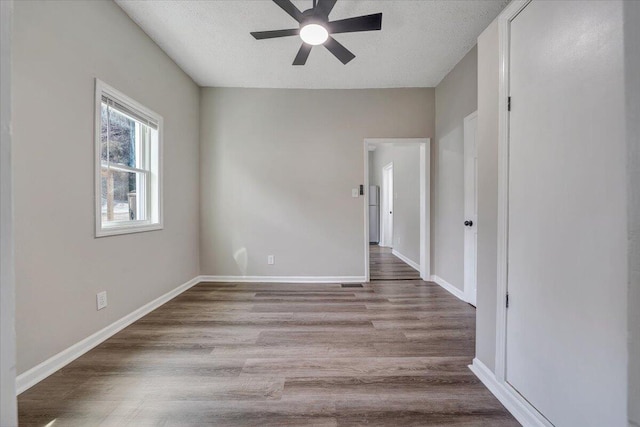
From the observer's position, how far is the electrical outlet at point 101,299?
198 cm

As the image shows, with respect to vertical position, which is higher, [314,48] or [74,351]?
[314,48]

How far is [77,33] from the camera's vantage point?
181cm

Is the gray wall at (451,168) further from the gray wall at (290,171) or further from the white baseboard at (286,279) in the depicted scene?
the white baseboard at (286,279)

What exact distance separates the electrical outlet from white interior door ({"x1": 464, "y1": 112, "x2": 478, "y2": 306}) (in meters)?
3.28

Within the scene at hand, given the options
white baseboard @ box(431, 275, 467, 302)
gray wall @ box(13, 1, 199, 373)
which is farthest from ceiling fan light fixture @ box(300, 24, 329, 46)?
white baseboard @ box(431, 275, 467, 302)

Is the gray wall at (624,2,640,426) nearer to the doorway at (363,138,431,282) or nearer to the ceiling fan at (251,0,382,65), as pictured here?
the ceiling fan at (251,0,382,65)

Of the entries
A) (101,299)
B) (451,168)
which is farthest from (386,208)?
(101,299)

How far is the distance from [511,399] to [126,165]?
323cm

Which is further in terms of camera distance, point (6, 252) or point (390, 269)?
point (390, 269)

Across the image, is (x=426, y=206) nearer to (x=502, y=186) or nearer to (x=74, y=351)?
(x=502, y=186)

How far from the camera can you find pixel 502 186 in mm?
1436

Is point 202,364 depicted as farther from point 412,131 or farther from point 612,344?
point 412,131

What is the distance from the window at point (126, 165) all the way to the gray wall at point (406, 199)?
3.01 meters

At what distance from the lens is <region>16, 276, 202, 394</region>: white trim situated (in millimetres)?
1487
